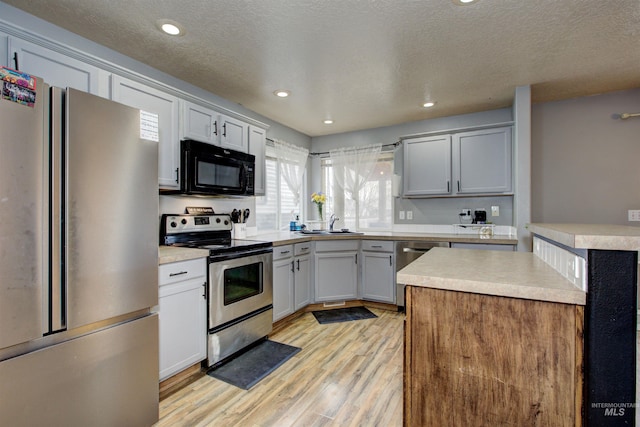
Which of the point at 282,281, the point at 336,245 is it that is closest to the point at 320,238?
the point at 336,245

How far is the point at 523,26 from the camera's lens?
6.55 ft

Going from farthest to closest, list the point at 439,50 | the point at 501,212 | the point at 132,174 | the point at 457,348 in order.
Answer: the point at 501,212 → the point at 439,50 → the point at 132,174 → the point at 457,348

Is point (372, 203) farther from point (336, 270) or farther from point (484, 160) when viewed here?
point (484, 160)

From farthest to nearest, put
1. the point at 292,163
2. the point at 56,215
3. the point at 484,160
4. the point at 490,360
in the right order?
the point at 292,163, the point at 484,160, the point at 56,215, the point at 490,360

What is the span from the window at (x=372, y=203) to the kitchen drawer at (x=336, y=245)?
2.63 feet

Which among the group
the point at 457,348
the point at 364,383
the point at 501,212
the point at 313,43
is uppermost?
the point at 313,43

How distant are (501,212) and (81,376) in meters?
3.98

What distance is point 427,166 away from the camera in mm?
3699

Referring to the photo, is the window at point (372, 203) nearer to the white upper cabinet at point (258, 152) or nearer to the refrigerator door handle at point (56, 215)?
the white upper cabinet at point (258, 152)

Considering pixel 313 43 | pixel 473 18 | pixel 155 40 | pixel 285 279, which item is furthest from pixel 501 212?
pixel 155 40

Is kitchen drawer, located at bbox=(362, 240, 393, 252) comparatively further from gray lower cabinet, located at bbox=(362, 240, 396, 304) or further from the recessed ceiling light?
the recessed ceiling light

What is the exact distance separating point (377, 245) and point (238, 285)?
1.77 metres

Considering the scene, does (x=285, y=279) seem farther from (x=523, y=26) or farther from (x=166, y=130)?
(x=523, y=26)

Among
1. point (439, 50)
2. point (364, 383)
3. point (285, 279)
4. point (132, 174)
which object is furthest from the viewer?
point (285, 279)
